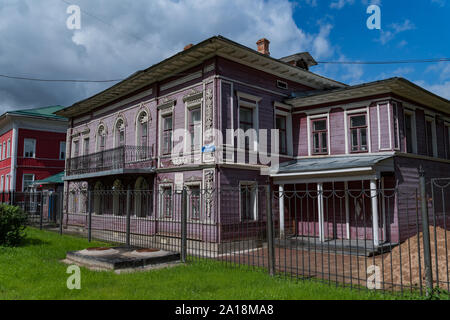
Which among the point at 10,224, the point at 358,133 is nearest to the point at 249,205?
the point at 358,133

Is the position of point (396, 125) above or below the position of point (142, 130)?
below

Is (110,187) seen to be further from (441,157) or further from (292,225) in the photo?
(441,157)

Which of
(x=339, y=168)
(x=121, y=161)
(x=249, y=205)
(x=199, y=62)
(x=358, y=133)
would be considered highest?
(x=199, y=62)

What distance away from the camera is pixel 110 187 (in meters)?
17.8

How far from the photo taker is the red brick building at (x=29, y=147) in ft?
89.3

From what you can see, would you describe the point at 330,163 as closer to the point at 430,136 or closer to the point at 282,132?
the point at 282,132

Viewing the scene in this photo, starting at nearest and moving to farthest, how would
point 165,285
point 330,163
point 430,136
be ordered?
point 165,285, point 330,163, point 430,136

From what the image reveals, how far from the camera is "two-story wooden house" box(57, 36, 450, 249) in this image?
40.7 feet

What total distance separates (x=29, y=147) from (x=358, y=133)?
25590 millimetres

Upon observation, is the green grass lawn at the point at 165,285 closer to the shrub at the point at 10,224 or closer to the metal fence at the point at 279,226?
the metal fence at the point at 279,226

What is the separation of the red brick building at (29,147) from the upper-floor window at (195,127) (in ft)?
63.1

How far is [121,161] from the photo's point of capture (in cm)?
1598

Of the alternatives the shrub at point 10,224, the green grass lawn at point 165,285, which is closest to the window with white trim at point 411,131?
the green grass lawn at point 165,285
